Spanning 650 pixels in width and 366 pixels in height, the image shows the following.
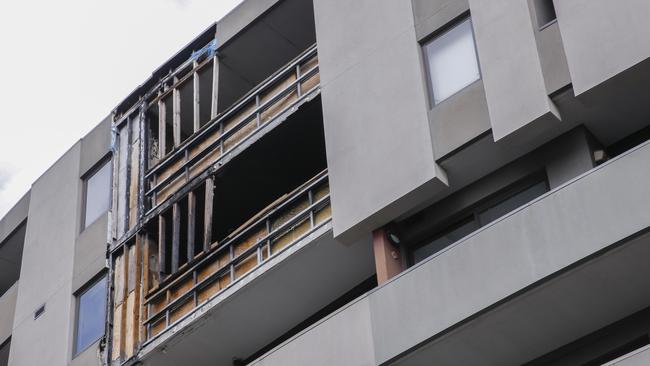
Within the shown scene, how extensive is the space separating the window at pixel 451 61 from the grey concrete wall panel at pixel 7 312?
14.5m

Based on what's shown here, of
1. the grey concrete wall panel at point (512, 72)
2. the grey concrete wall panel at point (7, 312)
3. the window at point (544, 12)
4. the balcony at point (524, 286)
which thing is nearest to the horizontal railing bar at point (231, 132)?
the grey concrete wall panel at point (512, 72)

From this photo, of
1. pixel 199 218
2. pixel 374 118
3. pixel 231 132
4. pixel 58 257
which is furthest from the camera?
pixel 58 257

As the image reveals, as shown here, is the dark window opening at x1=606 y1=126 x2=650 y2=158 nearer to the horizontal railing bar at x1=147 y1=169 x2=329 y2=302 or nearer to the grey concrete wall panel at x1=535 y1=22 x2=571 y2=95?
the grey concrete wall panel at x1=535 y1=22 x2=571 y2=95

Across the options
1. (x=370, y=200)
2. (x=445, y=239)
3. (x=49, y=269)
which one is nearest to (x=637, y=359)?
(x=445, y=239)

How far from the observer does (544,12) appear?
731 inches

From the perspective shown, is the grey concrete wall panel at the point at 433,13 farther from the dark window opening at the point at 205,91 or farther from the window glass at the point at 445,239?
the dark window opening at the point at 205,91

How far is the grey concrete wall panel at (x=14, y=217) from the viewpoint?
30659mm

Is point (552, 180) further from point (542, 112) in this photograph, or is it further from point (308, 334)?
point (308, 334)

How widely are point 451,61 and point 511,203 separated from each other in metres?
2.73

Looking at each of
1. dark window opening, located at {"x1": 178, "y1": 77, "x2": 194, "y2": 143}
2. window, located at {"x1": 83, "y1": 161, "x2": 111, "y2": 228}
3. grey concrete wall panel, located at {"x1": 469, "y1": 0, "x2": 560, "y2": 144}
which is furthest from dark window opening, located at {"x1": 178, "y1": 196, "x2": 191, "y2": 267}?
grey concrete wall panel, located at {"x1": 469, "y1": 0, "x2": 560, "y2": 144}

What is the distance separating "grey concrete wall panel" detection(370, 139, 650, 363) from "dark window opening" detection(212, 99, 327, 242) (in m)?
5.62

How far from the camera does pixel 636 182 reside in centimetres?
1597

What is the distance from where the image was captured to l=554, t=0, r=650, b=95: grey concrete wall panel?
16766 mm

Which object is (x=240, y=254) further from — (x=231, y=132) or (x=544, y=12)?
(x=544, y=12)
